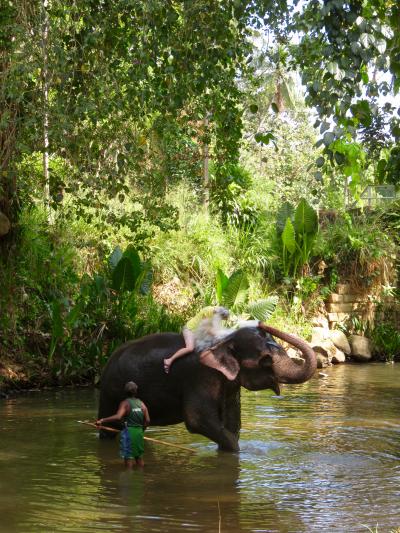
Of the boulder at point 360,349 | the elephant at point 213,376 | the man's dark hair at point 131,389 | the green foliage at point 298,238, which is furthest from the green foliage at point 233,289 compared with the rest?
the man's dark hair at point 131,389

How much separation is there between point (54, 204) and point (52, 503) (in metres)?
4.46

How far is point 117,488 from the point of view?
6.95m

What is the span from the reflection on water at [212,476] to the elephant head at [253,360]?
0.66 meters

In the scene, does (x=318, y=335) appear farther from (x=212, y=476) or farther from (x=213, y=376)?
(x=212, y=476)

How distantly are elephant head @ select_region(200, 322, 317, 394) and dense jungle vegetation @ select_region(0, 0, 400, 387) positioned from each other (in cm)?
168

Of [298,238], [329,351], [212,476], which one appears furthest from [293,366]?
[298,238]

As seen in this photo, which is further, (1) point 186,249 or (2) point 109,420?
(1) point 186,249

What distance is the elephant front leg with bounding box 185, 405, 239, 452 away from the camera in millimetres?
8234

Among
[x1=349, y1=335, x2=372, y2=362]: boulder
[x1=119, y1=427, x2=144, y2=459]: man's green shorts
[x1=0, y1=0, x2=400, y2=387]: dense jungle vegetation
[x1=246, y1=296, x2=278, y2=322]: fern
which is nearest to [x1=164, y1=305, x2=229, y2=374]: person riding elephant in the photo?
[x1=119, y1=427, x2=144, y2=459]: man's green shorts

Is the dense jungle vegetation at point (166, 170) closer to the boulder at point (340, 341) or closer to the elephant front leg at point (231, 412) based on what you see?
the boulder at point (340, 341)

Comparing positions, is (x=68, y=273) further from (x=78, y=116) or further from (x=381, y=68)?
(x=381, y=68)

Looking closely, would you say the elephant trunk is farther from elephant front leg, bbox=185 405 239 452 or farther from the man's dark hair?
the man's dark hair

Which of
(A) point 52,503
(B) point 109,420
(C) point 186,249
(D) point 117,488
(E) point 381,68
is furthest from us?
(C) point 186,249

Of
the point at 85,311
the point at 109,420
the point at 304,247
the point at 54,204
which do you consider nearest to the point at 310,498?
the point at 109,420
